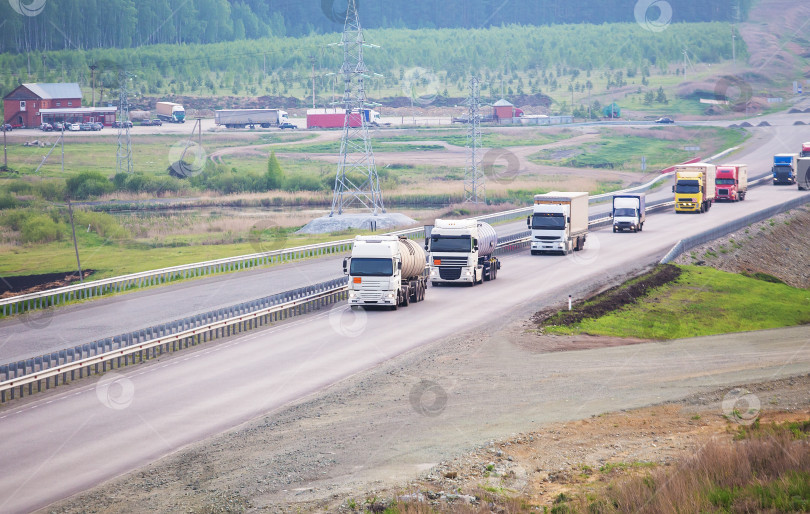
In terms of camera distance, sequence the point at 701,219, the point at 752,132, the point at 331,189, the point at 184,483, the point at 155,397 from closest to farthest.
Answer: the point at 184,483, the point at 155,397, the point at 701,219, the point at 331,189, the point at 752,132

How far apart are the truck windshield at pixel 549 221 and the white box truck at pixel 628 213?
12700mm

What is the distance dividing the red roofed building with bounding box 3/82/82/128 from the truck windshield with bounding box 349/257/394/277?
5847 inches

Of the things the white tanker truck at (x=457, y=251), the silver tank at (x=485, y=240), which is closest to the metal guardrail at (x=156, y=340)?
the white tanker truck at (x=457, y=251)

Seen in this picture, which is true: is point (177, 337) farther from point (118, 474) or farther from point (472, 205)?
point (472, 205)

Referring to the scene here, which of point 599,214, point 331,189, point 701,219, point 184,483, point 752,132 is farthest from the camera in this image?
point 752,132

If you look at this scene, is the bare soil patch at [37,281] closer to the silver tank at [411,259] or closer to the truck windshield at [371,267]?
the truck windshield at [371,267]

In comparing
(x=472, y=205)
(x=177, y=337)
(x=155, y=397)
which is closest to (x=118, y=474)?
(x=155, y=397)

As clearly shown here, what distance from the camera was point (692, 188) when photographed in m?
80.4

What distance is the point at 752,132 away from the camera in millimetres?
148250

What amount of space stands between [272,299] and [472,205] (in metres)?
54.7

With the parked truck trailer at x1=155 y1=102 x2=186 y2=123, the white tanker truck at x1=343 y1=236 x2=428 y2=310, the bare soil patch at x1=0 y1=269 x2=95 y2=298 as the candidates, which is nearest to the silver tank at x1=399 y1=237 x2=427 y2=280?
the white tanker truck at x1=343 y1=236 x2=428 y2=310

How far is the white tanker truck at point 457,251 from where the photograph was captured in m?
48.5

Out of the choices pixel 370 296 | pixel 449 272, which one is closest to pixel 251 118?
pixel 449 272

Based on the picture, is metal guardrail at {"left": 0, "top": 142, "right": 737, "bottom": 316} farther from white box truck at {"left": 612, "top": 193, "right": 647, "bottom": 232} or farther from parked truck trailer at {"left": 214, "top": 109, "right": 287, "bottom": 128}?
parked truck trailer at {"left": 214, "top": 109, "right": 287, "bottom": 128}
